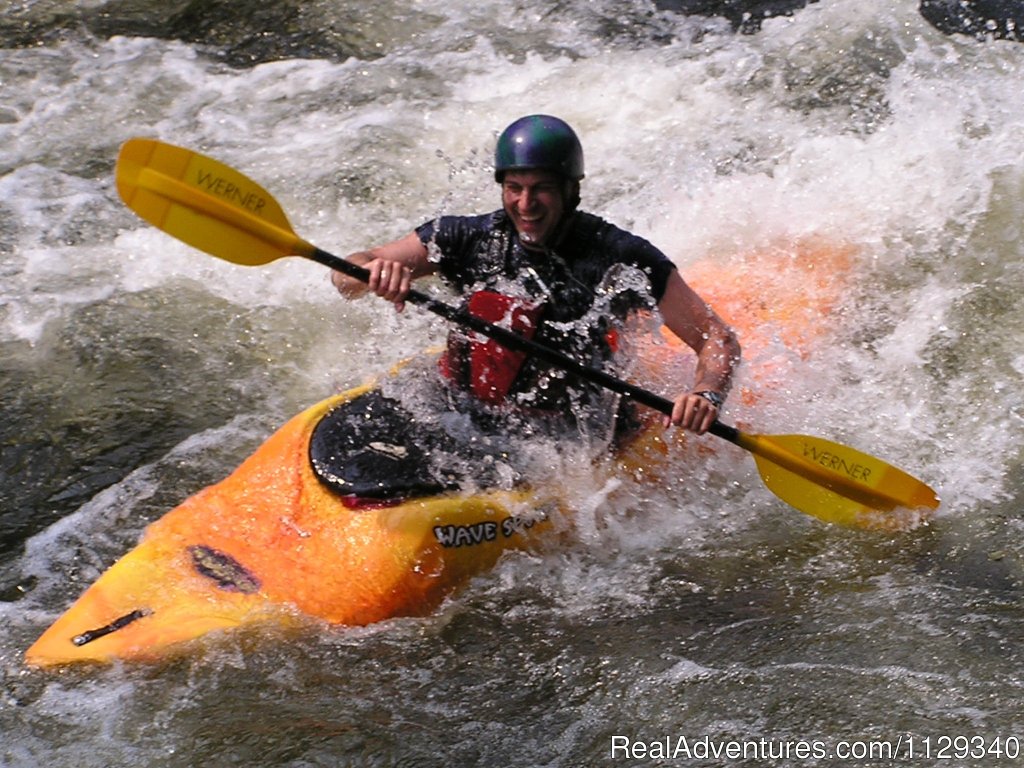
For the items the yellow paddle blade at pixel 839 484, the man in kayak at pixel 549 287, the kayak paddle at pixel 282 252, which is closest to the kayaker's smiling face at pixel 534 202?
the man in kayak at pixel 549 287

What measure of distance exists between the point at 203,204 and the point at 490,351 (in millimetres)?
895

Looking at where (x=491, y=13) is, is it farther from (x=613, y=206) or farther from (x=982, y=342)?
(x=982, y=342)

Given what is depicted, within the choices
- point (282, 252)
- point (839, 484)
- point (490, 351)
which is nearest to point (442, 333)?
point (490, 351)

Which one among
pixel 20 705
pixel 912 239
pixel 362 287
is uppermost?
pixel 362 287

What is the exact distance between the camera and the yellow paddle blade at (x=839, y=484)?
13.5 feet

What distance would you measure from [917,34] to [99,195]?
165 inches

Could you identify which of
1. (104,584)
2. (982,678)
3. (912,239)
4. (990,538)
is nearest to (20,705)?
(104,584)

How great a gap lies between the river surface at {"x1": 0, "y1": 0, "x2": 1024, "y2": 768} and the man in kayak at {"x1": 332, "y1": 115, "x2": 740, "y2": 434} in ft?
1.40

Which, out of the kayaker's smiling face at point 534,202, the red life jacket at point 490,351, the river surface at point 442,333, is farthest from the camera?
the red life jacket at point 490,351

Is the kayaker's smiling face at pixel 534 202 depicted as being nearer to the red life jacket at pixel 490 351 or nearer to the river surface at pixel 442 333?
the red life jacket at pixel 490 351

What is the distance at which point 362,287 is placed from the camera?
3.93 metres

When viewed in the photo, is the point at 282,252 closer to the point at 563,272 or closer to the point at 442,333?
the point at 563,272

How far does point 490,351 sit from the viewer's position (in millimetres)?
3924

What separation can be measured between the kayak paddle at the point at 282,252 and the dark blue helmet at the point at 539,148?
1.46 feet
